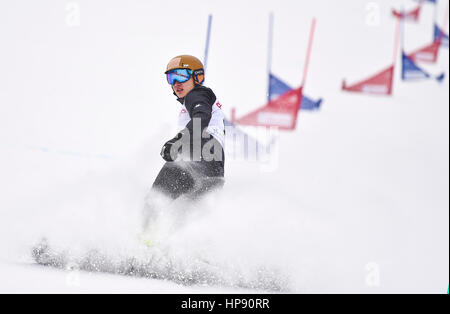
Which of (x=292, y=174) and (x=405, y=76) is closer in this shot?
(x=292, y=174)

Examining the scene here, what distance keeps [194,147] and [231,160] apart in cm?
661

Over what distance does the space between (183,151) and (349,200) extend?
5.77 metres

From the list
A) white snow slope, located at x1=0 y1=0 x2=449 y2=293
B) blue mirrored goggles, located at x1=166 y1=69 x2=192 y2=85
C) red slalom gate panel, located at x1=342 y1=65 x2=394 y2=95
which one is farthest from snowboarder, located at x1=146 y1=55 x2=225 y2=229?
red slalom gate panel, located at x1=342 y1=65 x2=394 y2=95

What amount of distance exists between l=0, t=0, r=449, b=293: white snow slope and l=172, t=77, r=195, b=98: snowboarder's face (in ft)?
1.64

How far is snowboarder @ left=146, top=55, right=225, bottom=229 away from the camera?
3.54 meters

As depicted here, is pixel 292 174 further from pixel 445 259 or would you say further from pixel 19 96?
pixel 19 96

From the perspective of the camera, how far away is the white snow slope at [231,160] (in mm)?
3998

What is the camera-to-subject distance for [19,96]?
12.2m

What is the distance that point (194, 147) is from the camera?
3535 mm

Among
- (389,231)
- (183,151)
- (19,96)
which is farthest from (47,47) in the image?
(183,151)

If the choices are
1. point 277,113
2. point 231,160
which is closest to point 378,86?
point 277,113

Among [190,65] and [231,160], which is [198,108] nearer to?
[190,65]

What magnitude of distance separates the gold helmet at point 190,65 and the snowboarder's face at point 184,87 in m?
0.04

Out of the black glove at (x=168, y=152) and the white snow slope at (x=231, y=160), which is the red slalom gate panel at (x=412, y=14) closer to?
the white snow slope at (x=231, y=160)
